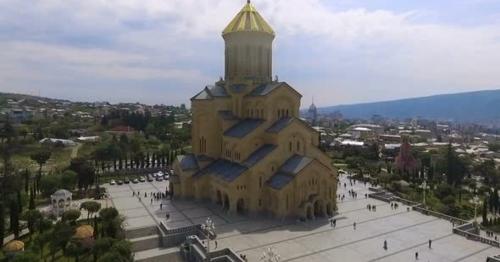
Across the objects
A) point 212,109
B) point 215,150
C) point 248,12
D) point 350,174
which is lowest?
point 350,174

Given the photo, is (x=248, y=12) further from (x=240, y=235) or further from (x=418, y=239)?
(x=418, y=239)

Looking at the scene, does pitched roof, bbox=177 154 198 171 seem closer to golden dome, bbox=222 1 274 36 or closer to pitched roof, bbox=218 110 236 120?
pitched roof, bbox=218 110 236 120

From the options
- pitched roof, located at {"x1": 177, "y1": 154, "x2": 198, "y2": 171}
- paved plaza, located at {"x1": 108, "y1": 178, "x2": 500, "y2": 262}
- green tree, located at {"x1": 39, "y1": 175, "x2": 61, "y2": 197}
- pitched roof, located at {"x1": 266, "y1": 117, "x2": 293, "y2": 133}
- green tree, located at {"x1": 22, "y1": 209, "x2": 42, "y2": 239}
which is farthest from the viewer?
green tree, located at {"x1": 39, "y1": 175, "x2": 61, "y2": 197}

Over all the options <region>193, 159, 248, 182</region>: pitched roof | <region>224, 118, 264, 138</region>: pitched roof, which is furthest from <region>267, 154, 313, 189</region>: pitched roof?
<region>224, 118, 264, 138</region>: pitched roof

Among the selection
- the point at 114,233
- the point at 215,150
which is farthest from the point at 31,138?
the point at 114,233

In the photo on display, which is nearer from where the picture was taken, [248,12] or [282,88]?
[282,88]

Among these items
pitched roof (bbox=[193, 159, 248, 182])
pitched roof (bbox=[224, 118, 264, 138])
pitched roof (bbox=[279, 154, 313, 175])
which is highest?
pitched roof (bbox=[224, 118, 264, 138])
